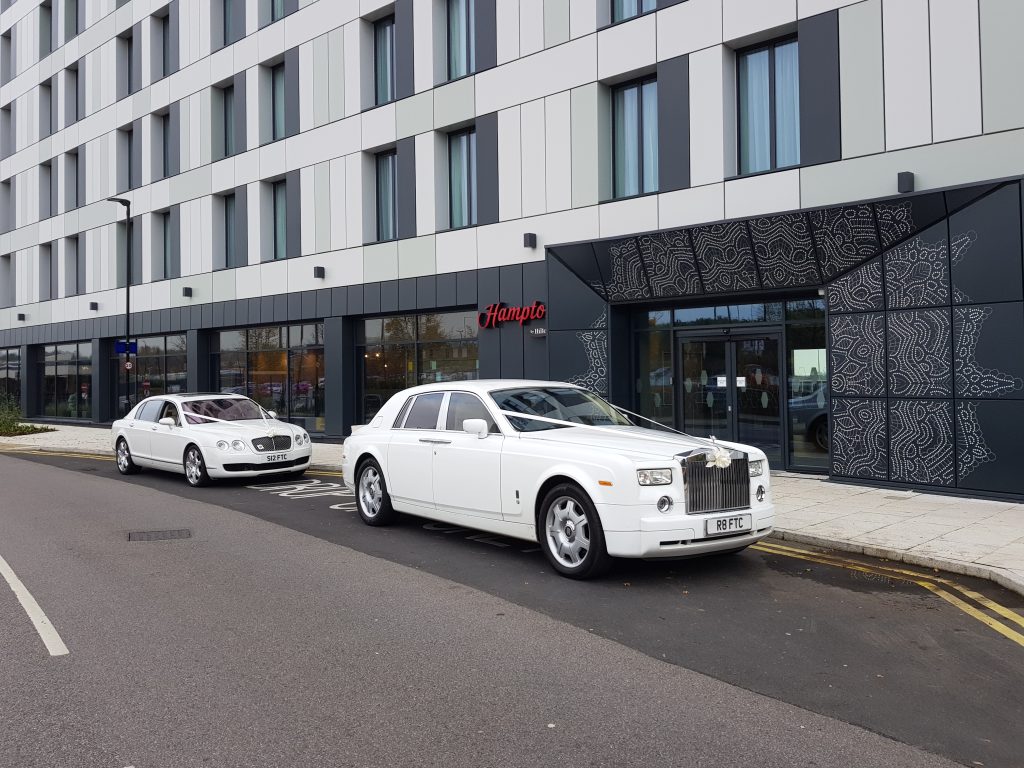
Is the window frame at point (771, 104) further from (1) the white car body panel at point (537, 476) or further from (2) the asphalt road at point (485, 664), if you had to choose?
(2) the asphalt road at point (485, 664)

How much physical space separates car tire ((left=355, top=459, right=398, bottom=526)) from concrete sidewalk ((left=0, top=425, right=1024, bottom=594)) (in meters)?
4.34

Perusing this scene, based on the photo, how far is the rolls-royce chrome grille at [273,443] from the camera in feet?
45.5

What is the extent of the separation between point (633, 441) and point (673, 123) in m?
9.19

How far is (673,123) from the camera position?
48.6 ft

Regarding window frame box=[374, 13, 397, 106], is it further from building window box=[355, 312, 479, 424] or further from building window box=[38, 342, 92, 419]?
building window box=[38, 342, 92, 419]

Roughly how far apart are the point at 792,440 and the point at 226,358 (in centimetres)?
1862

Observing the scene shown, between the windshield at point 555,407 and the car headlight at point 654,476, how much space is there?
1538 mm

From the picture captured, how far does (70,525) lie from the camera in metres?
10.1

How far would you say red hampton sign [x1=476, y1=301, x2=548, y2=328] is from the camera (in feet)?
55.0

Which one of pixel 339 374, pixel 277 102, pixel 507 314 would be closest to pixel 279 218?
pixel 277 102

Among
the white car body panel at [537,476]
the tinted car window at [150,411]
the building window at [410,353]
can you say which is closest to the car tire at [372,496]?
the white car body panel at [537,476]

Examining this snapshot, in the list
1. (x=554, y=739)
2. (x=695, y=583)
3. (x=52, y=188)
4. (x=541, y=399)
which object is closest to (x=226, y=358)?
(x=52, y=188)

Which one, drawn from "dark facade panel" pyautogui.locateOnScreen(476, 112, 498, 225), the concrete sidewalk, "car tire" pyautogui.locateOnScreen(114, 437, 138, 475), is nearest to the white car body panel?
the concrete sidewalk

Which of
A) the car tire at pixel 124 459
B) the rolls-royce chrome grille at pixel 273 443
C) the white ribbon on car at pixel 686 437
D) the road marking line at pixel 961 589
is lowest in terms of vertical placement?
the road marking line at pixel 961 589
